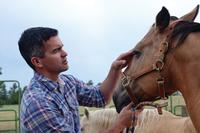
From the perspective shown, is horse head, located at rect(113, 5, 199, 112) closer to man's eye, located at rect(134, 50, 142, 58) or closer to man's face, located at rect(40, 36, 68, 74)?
man's eye, located at rect(134, 50, 142, 58)

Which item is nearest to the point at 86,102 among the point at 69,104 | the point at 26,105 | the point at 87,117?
the point at 69,104

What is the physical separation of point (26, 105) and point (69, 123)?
288 millimetres

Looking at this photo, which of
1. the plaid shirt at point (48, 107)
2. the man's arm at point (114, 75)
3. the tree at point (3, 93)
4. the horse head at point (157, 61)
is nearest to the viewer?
the plaid shirt at point (48, 107)

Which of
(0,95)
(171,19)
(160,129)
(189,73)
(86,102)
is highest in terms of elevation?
(171,19)

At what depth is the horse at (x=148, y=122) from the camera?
5.10 m

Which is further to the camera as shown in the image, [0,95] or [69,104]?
[0,95]

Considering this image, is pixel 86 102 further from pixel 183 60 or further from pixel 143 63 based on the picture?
pixel 183 60

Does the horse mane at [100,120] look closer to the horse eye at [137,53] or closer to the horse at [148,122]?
the horse at [148,122]

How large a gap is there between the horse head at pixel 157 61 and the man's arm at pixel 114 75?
0.08 metres

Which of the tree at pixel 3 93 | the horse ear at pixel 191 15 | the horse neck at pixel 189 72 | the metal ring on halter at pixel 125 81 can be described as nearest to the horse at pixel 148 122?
the metal ring on halter at pixel 125 81

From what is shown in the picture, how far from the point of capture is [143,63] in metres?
2.82

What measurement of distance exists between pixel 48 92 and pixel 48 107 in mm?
127

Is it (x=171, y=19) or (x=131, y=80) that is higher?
(x=171, y=19)

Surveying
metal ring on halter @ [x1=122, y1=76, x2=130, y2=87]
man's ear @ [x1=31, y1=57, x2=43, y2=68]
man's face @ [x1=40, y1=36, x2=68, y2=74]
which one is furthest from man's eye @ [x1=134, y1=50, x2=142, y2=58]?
man's ear @ [x1=31, y1=57, x2=43, y2=68]
